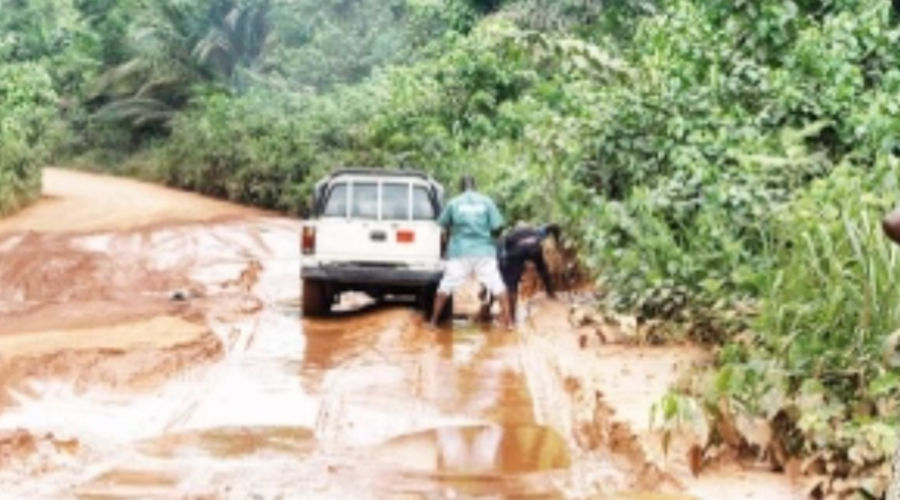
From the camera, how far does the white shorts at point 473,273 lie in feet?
46.8

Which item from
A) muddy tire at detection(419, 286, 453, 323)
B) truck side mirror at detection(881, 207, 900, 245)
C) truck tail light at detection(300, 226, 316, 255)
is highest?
truck side mirror at detection(881, 207, 900, 245)

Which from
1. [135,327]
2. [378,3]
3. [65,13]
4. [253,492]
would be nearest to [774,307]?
[253,492]

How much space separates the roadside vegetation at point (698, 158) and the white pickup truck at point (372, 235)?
5.66 feet

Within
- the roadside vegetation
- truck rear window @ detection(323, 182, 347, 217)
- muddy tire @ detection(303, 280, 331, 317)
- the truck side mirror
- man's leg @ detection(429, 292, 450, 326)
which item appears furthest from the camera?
muddy tire @ detection(303, 280, 331, 317)

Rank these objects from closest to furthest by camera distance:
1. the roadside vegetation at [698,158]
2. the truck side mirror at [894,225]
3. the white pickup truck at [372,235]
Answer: the truck side mirror at [894,225]
the roadside vegetation at [698,158]
the white pickup truck at [372,235]

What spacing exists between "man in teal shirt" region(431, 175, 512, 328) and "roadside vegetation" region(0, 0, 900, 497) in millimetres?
1112

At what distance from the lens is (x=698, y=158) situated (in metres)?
12.3

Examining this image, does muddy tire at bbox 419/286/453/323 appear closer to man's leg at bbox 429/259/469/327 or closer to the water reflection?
man's leg at bbox 429/259/469/327

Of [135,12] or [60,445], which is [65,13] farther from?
[60,445]

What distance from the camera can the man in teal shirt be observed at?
14.1m

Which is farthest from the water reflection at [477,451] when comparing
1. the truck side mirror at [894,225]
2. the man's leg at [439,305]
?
the truck side mirror at [894,225]

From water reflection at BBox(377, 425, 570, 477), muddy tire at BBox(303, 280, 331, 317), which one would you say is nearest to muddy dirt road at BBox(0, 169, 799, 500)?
water reflection at BBox(377, 425, 570, 477)

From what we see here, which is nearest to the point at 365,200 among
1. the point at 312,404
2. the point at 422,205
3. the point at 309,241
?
the point at 422,205

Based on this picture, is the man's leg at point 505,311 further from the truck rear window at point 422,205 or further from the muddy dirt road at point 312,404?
the truck rear window at point 422,205
